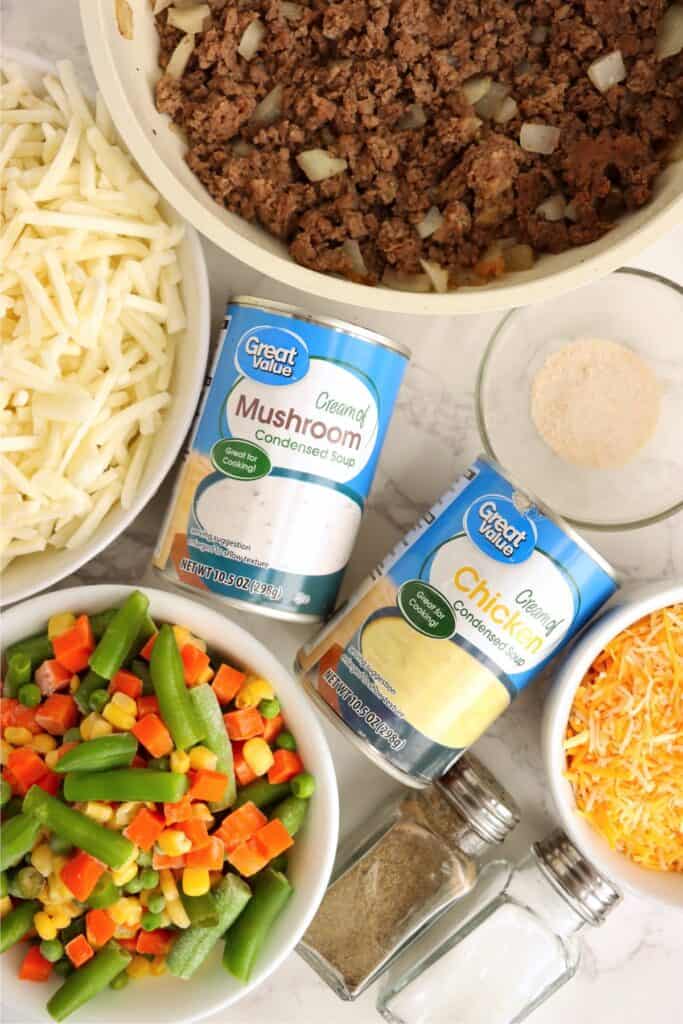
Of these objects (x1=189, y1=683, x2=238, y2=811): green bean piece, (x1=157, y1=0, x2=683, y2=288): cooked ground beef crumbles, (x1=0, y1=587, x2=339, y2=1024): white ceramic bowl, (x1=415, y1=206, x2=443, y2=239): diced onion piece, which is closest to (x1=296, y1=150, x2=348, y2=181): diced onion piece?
(x1=157, y1=0, x2=683, y2=288): cooked ground beef crumbles

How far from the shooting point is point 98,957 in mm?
1455

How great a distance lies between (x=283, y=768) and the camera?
4.96ft

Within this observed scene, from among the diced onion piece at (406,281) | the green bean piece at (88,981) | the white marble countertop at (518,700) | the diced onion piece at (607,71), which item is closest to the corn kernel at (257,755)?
the white marble countertop at (518,700)

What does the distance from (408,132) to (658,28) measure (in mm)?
369

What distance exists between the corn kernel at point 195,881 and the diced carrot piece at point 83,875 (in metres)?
0.12

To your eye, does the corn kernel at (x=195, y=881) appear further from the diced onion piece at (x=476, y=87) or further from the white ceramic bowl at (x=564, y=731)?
the diced onion piece at (x=476, y=87)

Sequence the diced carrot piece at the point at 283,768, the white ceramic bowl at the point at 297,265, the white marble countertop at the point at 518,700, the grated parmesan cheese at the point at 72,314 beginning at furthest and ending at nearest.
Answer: the white marble countertop at the point at 518,700, the diced carrot piece at the point at 283,768, the grated parmesan cheese at the point at 72,314, the white ceramic bowl at the point at 297,265

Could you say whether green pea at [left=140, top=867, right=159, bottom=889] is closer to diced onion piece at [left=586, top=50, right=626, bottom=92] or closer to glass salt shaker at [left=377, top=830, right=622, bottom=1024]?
glass salt shaker at [left=377, top=830, right=622, bottom=1024]

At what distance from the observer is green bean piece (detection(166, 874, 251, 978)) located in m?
1.45

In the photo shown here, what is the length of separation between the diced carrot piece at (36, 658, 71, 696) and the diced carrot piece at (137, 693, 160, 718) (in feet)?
0.38

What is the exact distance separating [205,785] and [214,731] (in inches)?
3.0

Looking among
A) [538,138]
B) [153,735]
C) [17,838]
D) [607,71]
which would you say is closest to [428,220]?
[538,138]

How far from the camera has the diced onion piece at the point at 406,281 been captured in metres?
1.45

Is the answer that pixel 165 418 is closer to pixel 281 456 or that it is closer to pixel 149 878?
pixel 281 456
